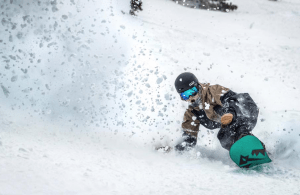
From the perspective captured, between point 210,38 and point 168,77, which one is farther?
point 210,38

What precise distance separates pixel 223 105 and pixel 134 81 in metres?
1.56

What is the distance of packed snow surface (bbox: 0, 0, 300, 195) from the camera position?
9.59ft

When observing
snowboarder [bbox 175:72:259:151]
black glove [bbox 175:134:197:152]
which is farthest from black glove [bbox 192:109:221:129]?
black glove [bbox 175:134:197:152]

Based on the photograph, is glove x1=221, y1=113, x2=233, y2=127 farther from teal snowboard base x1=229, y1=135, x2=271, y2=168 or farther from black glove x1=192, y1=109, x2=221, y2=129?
black glove x1=192, y1=109, x2=221, y2=129

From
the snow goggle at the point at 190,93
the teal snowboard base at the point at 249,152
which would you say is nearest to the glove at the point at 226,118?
the teal snowboard base at the point at 249,152

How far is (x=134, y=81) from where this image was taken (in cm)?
366

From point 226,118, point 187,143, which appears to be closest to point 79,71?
point 187,143

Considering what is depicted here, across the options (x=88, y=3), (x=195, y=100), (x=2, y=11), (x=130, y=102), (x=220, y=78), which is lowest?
A: (x=130, y=102)

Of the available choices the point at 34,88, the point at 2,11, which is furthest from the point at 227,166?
the point at 2,11

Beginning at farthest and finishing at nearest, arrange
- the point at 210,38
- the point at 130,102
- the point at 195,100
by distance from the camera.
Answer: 1. the point at 210,38
2. the point at 130,102
3. the point at 195,100

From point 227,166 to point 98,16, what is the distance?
3.12 metres

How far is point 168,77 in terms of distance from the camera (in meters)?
3.75

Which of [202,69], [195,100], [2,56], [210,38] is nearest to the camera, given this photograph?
[195,100]

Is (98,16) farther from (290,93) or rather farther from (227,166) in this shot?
(290,93)
